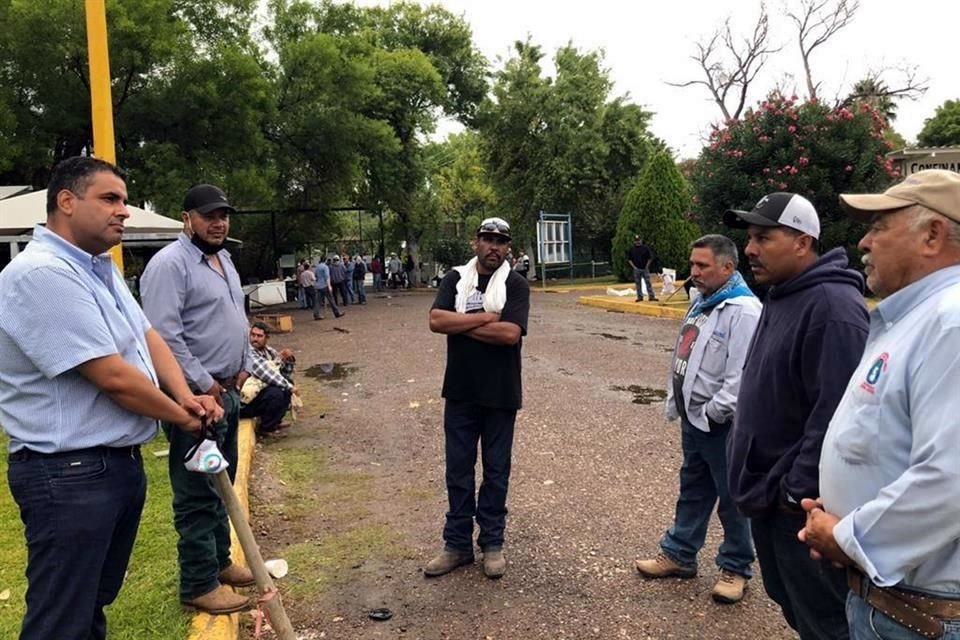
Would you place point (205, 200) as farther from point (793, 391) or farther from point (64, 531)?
point (793, 391)

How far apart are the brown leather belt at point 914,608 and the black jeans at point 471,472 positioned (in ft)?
8.30

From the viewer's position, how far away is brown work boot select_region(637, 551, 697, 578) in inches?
159

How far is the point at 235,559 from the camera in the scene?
425 centimetres

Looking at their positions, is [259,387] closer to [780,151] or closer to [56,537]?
[56,537]

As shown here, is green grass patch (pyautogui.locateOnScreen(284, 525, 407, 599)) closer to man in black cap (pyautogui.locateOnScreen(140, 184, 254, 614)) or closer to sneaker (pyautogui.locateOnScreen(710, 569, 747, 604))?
man in black cap (pyautogui.locateOnScreen(140, 184, 254, 614))

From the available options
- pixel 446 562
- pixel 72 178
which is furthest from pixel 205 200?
pixel 446 562

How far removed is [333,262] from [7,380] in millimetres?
21098

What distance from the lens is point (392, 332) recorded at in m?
15.9

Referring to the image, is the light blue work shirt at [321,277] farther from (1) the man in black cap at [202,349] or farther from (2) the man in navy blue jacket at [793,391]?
(2) the man in navy blue jacket at [793,391]

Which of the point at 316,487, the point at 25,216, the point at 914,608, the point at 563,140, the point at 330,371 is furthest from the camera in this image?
the point at 563,140

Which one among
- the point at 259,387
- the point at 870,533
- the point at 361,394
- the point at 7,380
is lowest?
the point at 361,394

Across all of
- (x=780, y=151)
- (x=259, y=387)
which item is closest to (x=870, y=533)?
(x=259, y=387)

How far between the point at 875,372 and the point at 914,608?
562 millimetres

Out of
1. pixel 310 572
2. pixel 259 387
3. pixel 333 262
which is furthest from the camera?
pixel 333 262
